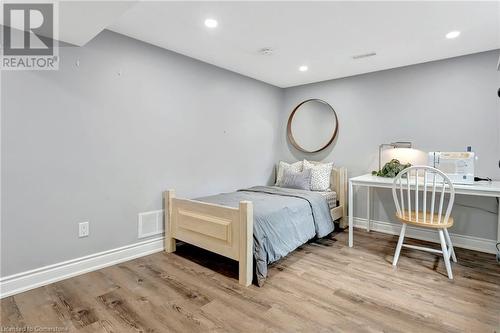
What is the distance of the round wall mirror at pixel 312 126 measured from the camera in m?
4.07

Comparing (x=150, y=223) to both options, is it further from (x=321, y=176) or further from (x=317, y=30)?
(x=317, y=30)

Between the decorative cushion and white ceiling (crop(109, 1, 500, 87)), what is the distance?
1.45 meters

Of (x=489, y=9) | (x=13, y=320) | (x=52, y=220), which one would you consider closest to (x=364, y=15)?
(x=489, y=9)

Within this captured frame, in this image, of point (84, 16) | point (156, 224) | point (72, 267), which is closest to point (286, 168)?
point (156, 224)

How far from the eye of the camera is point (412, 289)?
2117 mm

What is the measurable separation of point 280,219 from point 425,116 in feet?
7.53

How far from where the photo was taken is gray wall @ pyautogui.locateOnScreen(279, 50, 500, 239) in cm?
292

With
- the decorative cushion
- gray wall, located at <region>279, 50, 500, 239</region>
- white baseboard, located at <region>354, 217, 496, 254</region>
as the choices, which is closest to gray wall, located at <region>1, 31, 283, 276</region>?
the decorative cushion

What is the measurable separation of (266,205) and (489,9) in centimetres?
242

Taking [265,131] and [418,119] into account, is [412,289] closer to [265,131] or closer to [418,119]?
[418,119]

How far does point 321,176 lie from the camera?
3.74 meters

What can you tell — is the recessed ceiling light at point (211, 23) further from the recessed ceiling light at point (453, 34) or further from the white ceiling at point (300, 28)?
the recessed ceiling light at point (453, 34)

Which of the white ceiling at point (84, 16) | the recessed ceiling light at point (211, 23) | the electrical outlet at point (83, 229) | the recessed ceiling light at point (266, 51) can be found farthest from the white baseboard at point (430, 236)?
the white ceiling at point (84, 16)

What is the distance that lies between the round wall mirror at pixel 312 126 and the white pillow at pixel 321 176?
1.39 feet
